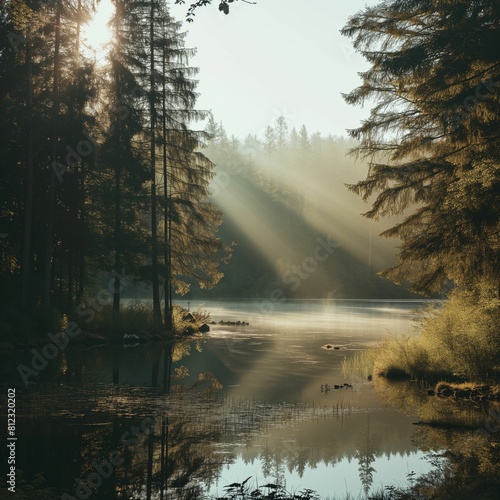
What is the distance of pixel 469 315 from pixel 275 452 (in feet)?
30.7

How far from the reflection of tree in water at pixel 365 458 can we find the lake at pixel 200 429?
4 cm

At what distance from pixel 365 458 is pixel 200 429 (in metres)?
3.39

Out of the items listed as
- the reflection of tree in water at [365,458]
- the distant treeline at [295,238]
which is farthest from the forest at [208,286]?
the distant treeline at [295,238]

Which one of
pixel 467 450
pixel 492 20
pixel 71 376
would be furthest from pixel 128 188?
pixel 467 450

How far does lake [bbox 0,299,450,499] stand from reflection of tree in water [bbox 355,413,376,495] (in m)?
0.04

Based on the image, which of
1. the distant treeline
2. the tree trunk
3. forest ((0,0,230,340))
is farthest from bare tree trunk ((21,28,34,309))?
the distant treeline

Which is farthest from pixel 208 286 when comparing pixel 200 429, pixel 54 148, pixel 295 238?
pixel 295 238

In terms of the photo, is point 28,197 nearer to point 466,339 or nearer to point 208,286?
point 208,286

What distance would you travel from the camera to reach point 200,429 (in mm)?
12867

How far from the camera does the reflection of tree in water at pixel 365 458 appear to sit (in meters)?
9.84

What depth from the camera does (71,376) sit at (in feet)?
64.2

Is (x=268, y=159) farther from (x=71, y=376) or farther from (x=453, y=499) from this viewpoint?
Result: (x=453, y=499)

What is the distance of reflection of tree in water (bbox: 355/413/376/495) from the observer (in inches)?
388

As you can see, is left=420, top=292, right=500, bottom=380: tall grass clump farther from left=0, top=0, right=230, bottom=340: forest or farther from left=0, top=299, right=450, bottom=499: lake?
left=0, top=0, right=230, bottom=340: forest
